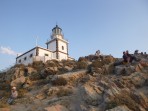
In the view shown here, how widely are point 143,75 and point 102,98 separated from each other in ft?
17.3

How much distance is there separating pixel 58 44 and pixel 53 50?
1.94 m

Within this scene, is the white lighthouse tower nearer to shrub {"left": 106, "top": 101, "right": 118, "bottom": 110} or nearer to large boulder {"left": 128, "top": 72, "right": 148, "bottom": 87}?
large boulder {"left": 128, "top": 72, "right": 148, "bottom": 87}

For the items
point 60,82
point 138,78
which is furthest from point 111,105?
point 60,82

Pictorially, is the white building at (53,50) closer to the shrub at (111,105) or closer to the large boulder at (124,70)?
the large boulder at (124,70)

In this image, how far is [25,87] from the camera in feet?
77.9

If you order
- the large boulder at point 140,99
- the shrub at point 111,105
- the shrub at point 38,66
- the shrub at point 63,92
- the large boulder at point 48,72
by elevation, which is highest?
the shrub at point 38,66

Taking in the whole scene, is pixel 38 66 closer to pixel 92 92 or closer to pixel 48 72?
pixel 48 72

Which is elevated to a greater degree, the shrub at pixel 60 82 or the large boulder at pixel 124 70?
the large boulder at pixel 124 70

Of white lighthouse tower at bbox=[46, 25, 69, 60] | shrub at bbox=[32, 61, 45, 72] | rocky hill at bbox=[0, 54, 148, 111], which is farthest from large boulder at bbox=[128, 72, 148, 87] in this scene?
white lighthouse tower at bbox=[46, 25, 69, 60]

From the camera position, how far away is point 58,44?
190ft

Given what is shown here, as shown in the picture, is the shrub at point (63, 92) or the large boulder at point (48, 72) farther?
the large boulder at point (48, 72)

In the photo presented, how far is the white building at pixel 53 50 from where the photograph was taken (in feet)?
171

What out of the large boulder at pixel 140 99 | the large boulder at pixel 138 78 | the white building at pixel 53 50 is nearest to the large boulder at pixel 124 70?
the large boulder at pixel 138 78

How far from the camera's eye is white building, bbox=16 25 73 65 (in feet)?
171
